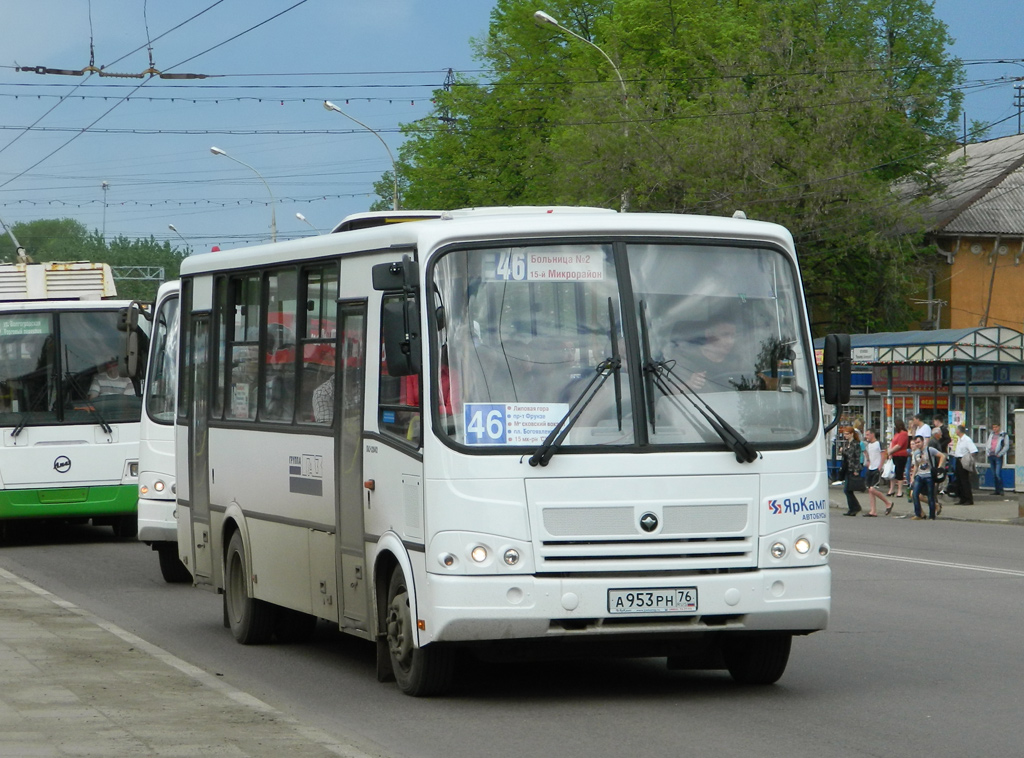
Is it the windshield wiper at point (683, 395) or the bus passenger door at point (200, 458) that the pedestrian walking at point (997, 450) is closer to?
the bus passenger door at point (200, 458)

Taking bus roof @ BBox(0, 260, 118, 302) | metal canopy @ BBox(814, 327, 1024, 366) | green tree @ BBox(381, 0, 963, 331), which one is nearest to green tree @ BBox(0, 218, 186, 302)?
green tree @ BBox(381, 0, 963, 331)

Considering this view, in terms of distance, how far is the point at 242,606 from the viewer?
12.2 meters

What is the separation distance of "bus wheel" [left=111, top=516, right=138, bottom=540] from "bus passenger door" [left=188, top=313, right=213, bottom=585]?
33.0 feet

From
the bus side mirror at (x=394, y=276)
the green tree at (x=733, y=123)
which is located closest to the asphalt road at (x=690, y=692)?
the bus side mirror at (x=394, y=276)

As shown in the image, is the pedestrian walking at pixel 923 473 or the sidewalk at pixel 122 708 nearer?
the sidewalk at pixel 122 708

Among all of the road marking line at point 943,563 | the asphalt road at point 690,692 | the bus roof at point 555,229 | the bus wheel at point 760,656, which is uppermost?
the bus roof at point 555,229

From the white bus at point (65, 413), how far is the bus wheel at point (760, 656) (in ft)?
43.1

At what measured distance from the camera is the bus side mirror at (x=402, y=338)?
28.8 ft

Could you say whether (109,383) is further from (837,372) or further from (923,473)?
(923,473)

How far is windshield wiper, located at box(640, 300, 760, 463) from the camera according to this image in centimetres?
905

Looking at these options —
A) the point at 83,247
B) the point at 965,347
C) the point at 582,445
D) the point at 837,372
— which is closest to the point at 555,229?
the point at 582,445

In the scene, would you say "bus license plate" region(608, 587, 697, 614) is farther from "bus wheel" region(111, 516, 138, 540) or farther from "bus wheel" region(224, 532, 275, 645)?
"bus wheel" region(111, 516, 138, 540)

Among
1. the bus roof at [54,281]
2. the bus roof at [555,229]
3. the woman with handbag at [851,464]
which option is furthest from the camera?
the woman with handbag at [851,464]

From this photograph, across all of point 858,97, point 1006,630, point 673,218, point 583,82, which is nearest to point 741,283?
point 673,218
